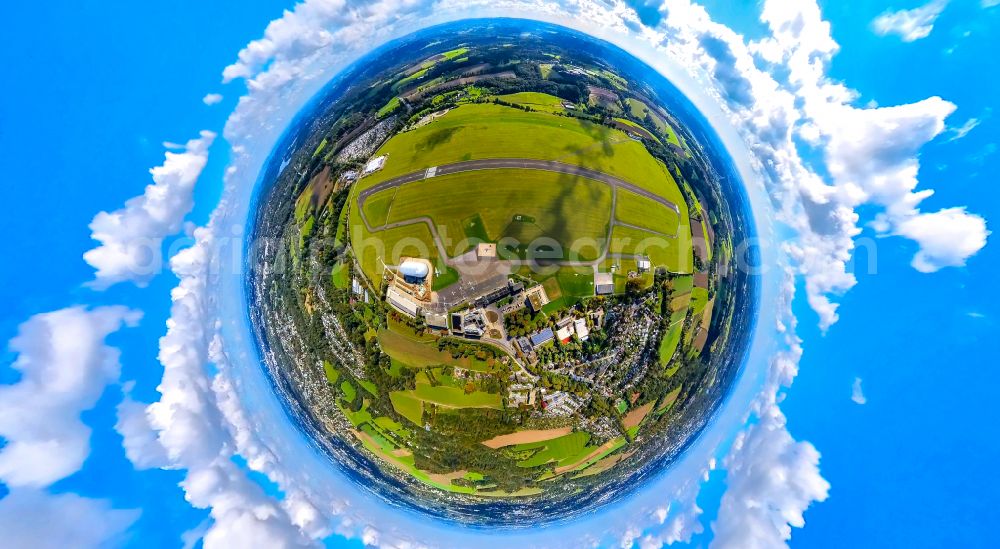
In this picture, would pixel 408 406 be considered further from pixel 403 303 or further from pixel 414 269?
pixel 414 269

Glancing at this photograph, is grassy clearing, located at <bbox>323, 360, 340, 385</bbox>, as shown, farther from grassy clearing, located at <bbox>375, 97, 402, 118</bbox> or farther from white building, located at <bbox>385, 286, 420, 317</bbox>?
grassy clearing, located at <bbox>375, 97, 402, 118</bbox>

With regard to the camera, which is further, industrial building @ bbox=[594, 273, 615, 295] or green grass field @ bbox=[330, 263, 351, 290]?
green grass field @ bbox=[330, 263, 351, 290]

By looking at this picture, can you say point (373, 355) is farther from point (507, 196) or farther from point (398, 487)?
point (507, 196)

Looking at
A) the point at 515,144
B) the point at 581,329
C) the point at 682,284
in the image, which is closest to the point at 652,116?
the point at 515,144

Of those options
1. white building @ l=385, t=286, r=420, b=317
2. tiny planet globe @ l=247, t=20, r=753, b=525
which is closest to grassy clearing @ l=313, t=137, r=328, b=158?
tiny planet globe @ l=247, t=20, r=753, b=525

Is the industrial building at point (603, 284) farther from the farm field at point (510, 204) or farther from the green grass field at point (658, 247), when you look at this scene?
the green grass field at point (658, 247)

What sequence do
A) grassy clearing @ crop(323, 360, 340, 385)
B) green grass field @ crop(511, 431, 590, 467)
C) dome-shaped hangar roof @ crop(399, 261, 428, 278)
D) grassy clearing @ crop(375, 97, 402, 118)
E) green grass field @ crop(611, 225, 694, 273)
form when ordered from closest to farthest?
1. dome-shaped hangar roof @ crop(399, 261, 428, 278)
2. green grass field @ crop(611, 225, 694, 273)
3. green grass field @ crop(511, 431, 590, 467)
4. grassy clearing @ crop(323, 360, 340, 385)
5. grassy clearing @ crop(375, 97, 402, 118)

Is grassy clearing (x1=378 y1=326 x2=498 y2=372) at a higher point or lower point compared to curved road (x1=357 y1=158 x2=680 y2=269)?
lower
